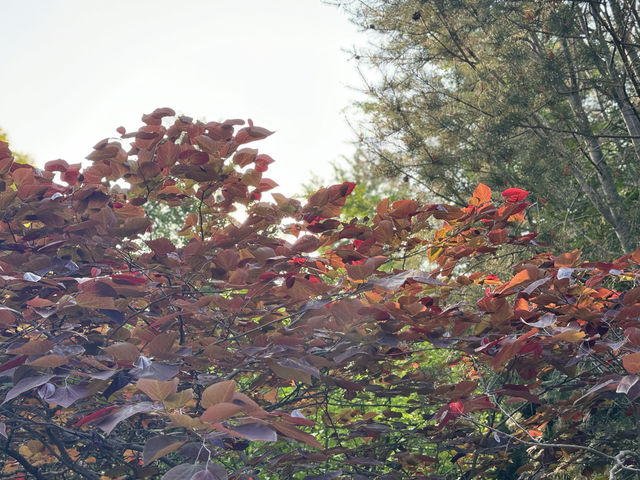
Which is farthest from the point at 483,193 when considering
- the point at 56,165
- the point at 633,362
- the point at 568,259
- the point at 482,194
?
the point at 56,165

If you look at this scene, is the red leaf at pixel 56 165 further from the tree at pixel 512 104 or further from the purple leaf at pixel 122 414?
the tree at pixel 512 104

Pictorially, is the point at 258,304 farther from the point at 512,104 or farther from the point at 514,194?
the point at 512,104

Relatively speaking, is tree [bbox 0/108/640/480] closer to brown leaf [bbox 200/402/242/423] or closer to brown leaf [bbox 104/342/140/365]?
brown leaf [bbox 104/342/140/365]

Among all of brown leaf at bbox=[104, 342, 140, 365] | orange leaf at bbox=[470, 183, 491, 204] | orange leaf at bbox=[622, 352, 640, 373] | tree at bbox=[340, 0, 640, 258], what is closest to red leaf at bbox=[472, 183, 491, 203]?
orange leaf at bbox=[470, 183, 491, 204]

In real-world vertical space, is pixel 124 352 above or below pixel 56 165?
below

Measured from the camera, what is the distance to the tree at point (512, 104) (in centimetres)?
448

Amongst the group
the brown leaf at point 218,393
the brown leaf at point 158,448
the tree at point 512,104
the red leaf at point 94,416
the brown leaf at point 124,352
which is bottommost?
the brown leaf at point 158,448

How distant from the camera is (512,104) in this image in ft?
15.6

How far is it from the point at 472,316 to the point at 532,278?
0.61 ft

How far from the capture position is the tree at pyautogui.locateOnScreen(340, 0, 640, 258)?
4480 millimetres

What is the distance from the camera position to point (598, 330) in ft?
5.27

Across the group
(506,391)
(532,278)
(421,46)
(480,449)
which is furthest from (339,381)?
(421,46)

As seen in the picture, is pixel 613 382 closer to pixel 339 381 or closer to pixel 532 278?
pixel 532 278

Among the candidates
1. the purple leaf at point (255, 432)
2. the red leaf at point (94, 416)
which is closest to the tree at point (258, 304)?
the red leaf at point (94, 416)
